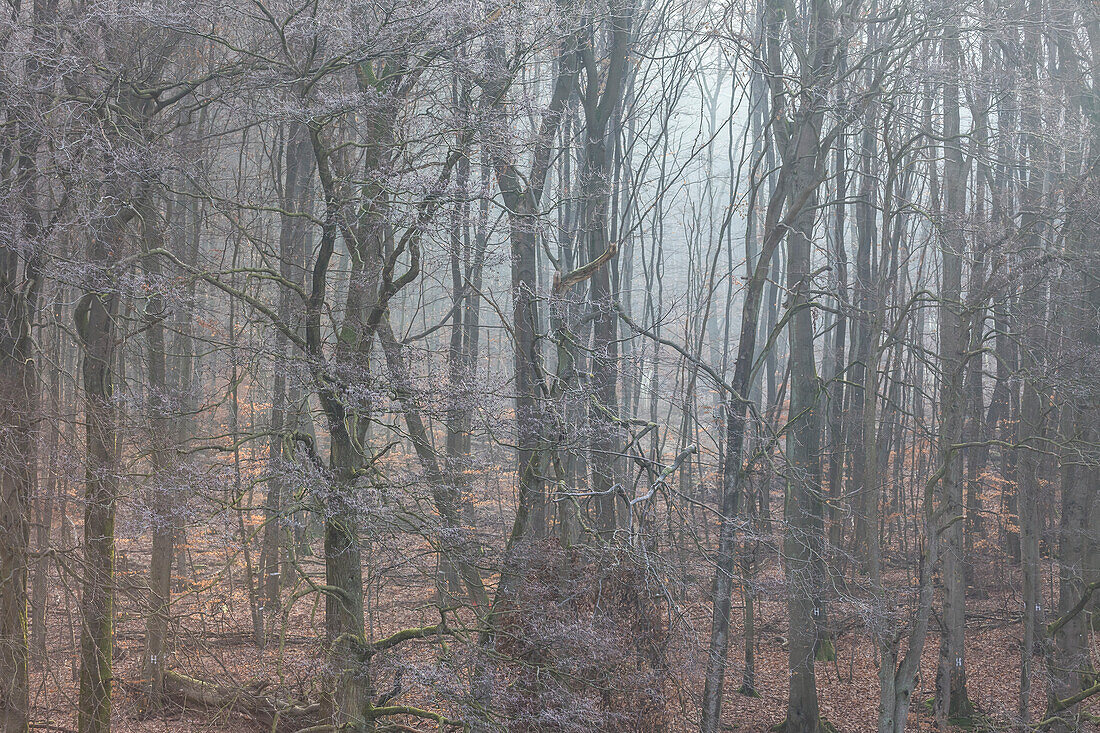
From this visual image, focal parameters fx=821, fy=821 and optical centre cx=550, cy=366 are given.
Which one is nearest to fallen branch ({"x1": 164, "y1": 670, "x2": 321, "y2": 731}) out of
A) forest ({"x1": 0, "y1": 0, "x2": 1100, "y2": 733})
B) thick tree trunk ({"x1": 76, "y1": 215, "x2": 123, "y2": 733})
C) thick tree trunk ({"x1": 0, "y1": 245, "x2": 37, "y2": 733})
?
forest ({"x1": 0, "y1": 0, "x2": 1100, "y2": 733})

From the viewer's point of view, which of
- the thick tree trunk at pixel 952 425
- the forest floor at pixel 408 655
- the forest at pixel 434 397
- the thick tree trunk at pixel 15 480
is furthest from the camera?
the thick tree trunk at pixel 952 425

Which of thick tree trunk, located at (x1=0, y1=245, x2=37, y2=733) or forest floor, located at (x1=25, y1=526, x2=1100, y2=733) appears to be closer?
thick tree trunk, located at (x1=0, y1=245, x2=37, y2=733)

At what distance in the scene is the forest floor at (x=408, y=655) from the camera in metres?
9.19

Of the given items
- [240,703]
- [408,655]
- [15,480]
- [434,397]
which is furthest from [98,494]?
[434,397]

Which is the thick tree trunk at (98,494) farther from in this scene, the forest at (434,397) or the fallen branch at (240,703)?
the fallen branch at (240,703)

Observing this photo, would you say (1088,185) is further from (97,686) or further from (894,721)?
(97,686)

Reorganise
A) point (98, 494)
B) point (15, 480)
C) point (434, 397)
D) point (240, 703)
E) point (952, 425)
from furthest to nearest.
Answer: point (952, 425) < point (240, 703) < point (98, 494) < point (15, 480) < point (434, 397)

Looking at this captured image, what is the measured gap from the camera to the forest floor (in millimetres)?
9188

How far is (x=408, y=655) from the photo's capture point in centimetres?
782

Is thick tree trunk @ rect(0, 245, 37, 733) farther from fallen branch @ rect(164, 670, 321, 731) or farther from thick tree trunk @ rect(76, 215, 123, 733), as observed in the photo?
fallen branch @ rect(164, 670, 321, 731)

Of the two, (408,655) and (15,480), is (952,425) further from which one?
(15,480)

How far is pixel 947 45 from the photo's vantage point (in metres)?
11.3

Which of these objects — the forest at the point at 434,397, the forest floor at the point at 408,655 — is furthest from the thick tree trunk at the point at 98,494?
the forest floor at the point at 408,655

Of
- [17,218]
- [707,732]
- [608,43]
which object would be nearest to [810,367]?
[707,732]
